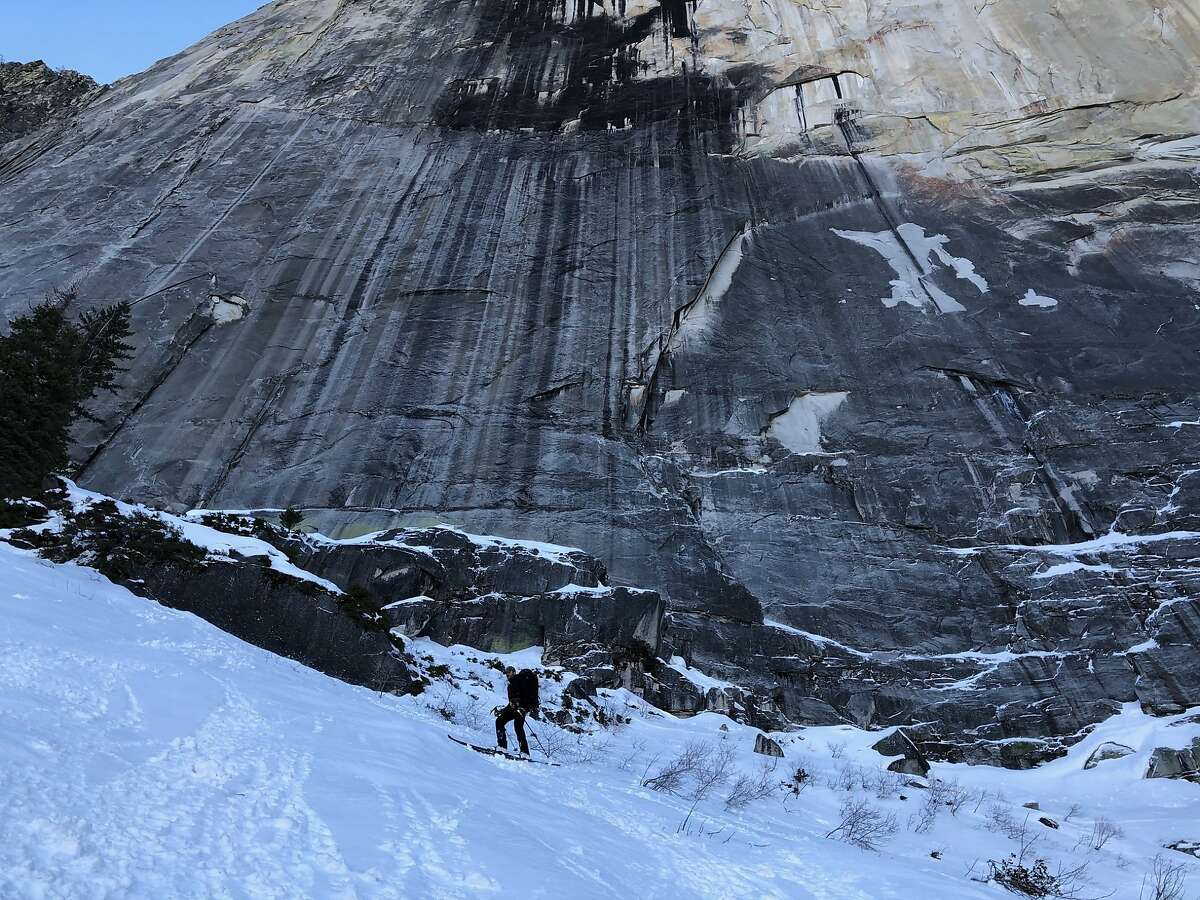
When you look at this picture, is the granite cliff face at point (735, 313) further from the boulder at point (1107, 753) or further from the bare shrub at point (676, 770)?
the bare shrub at point (676, 770)

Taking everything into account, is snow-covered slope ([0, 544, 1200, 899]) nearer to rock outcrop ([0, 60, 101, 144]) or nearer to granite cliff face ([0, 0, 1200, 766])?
granite cliff face ([0, 0, 1200, 766])

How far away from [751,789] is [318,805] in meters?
5.87

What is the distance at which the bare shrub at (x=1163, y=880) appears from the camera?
6.71 meters

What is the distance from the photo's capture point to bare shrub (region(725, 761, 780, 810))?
747cm

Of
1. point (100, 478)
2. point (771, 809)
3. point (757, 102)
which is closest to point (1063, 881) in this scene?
point (771, 809)

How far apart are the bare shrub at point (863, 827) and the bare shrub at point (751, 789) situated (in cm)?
79

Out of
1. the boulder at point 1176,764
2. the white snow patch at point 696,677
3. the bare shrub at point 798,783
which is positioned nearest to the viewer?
the bare shrub at point 798,783

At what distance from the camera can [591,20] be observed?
102 ft

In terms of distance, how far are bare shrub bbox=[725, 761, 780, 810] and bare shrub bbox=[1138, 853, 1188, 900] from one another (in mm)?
3304

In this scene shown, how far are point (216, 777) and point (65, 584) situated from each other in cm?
487

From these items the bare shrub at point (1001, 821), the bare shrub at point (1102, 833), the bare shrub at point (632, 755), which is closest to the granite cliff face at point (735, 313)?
the bare shrub at point (1102, 833)

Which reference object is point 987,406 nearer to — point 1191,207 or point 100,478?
point 1191,207

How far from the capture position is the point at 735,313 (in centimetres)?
2230

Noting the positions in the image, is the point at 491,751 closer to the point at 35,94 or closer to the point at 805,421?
the point at 805,421
